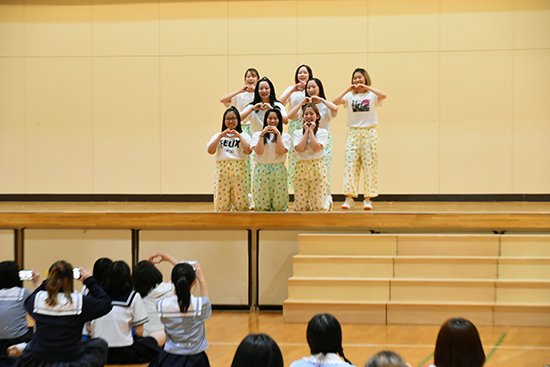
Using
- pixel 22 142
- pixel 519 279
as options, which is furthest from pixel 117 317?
pixel 22 142

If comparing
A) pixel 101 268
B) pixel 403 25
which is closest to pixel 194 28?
pixel 403 25

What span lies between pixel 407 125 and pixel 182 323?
6.95 m

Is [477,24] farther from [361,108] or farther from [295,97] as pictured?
[295,97]

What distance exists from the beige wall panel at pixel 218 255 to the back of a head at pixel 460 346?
470 cm

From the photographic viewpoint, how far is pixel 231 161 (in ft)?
26.2

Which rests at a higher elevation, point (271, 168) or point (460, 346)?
point (271, 168)

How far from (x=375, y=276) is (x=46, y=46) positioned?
255 inches

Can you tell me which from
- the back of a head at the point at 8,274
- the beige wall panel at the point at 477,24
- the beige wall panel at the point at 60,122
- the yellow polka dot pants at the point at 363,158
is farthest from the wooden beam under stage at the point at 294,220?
the beige wall panel at the point at 477,24

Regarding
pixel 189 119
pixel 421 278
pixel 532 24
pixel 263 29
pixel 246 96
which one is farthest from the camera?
pixel 189 119

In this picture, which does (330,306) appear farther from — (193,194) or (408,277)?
(193,194)

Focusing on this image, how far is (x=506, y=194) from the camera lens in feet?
36.3

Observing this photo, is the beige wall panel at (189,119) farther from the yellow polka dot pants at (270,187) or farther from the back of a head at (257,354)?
the back of a head at (257,354)

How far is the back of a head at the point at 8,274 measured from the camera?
5512 millimetres

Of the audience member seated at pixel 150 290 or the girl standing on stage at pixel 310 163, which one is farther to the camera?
the girl standing on stage at pixel 310 163
